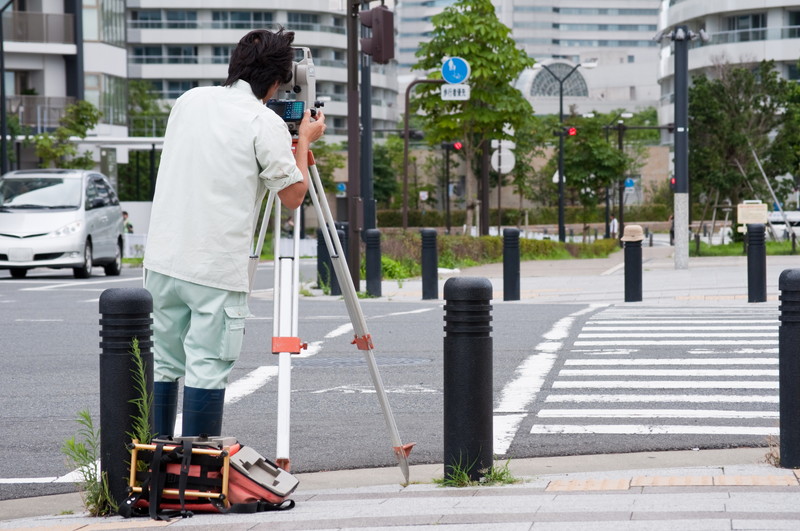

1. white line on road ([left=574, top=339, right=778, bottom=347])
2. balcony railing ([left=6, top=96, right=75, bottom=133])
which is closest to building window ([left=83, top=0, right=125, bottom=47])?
balcony railing ([left=6, top=96, right=75, bottom=133])

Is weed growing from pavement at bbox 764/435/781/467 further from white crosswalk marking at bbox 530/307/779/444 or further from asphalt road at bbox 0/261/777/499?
white crosswalk marking at bbox 530/307/779/444

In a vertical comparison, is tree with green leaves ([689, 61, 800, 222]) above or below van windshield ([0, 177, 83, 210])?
above

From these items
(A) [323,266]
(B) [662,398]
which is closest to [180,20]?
(A) [323,266]

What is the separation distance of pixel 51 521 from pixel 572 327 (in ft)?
29.3

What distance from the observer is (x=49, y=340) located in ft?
41.5

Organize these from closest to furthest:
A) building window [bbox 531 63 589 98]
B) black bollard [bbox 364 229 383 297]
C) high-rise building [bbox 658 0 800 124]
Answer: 1. black bollard [bbox 364 229 383 297]
2. high-rise building [bbox 658 0 800 124]
3. building window [bbox 531 63 589 98]

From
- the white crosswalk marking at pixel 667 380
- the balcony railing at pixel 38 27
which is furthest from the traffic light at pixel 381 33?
the balcony railing at pixel 38 27

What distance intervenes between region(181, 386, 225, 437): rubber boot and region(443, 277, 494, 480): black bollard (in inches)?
39.4

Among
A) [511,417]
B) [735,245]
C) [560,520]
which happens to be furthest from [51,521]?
[735,245]

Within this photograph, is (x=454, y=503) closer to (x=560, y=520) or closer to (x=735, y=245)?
(x=560, y=520)

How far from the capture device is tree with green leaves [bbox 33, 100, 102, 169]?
133 feet

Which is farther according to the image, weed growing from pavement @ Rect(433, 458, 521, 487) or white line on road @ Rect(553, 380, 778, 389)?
white line on road @ Rect(553, 380, 778, 389)

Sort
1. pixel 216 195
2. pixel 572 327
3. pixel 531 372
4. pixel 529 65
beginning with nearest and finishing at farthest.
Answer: pixel 216 195 → pixel 531 372 → pixel 572 327 → pixel 529 65

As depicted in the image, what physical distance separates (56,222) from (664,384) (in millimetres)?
A: 16284
